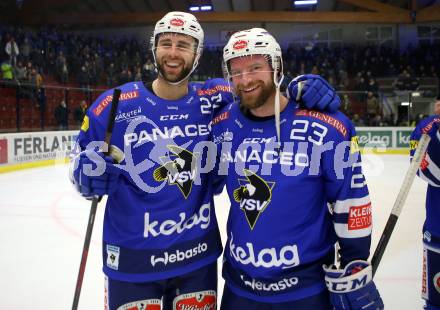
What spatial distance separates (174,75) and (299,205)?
687mm

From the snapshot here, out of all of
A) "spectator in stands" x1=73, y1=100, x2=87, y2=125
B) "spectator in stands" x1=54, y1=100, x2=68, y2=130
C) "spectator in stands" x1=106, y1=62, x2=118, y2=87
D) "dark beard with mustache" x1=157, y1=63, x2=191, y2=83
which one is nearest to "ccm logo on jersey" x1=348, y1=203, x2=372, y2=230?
"dark beard with mustache" x1=157, y1=63, x2=191, y2=83

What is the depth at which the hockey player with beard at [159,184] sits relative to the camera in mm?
1569

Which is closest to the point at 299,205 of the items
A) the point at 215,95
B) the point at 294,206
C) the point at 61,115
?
the point at 294,206

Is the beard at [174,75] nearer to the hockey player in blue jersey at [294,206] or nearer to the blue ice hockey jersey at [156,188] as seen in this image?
the blue ice hockey jersey at [156,188]

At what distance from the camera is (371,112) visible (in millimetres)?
11312

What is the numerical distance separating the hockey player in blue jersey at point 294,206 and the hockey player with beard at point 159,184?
0.20 meters

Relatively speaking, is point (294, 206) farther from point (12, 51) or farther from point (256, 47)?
point (12, 51)

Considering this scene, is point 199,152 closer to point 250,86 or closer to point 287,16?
point 250,86

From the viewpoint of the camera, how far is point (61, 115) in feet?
29.6

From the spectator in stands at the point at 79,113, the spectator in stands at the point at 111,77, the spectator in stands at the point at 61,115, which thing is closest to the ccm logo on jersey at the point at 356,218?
the spectator in stands at the point at 61,115

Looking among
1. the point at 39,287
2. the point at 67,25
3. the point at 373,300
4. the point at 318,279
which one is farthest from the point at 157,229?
the point at 67,25

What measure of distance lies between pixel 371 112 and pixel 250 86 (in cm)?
1063

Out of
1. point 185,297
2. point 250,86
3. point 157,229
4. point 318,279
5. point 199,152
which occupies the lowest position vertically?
point 185,297

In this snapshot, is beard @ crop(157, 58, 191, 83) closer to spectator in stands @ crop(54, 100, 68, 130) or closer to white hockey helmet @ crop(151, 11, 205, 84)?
white hockey helmet @ crop(151, 11, 205, 84)
